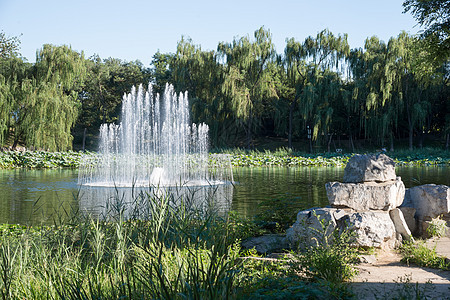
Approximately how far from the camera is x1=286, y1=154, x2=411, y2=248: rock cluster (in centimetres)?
502

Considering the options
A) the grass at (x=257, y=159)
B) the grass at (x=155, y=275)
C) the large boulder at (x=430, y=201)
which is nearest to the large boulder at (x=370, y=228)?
the grass at (x=155, y=275)

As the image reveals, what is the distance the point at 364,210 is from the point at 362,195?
0.66 ft

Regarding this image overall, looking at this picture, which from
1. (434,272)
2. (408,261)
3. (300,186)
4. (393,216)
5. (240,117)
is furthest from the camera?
(240,117)

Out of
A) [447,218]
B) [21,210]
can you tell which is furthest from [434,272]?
[21,210]

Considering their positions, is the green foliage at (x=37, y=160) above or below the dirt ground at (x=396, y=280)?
above

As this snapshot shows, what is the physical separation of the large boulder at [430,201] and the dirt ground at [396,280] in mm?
1151

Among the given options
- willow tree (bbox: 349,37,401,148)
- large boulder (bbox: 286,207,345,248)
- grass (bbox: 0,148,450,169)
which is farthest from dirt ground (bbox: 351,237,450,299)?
willow tree (bbox: 349,37,401,148)

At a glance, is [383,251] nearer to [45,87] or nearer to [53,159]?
[53,159]

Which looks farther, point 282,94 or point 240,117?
point 282,94

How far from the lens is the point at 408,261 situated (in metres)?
4.70

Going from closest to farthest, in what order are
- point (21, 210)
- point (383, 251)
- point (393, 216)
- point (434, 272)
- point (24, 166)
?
point (434, 272) < point (383, 251) < point (393, 216) < point (21, 210) < point (24, 166)

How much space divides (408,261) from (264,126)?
33.8m

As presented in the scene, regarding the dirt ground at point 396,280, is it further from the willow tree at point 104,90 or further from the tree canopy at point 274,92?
the willow tree at point 104,90

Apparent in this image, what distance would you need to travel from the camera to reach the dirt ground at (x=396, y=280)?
343 cm
